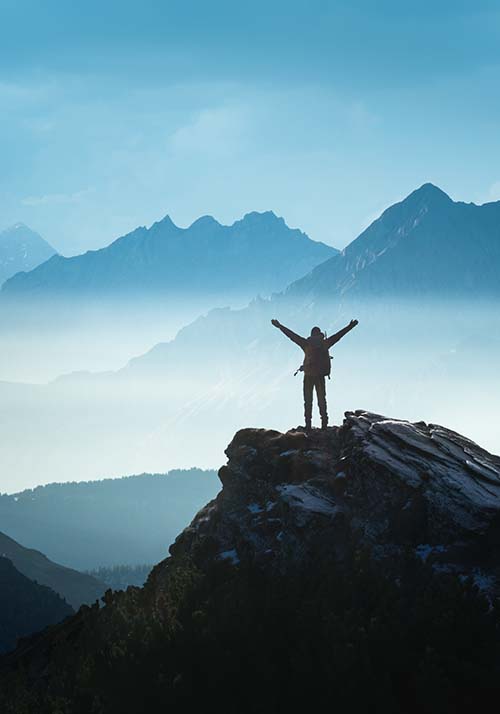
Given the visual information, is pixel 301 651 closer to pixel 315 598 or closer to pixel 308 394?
pixel 315 598

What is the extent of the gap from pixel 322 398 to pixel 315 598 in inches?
483

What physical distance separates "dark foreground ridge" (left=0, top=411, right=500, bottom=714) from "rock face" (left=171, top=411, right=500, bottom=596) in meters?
0.06

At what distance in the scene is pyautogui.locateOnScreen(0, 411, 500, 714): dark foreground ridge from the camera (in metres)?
18.0

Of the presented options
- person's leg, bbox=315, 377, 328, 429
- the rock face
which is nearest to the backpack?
person's leg, bbox=315, 377, 328, 429

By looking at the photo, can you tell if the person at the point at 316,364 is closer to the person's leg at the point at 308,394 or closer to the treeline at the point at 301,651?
the person's leg at the point at 308,394

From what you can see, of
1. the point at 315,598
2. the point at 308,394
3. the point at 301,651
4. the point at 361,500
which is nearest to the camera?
the point at 301,651

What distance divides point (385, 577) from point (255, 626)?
15.7 ft

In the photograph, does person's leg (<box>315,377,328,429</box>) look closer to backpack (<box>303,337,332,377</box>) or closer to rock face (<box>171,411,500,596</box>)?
backpack (<box>303,337,332,377</box>)

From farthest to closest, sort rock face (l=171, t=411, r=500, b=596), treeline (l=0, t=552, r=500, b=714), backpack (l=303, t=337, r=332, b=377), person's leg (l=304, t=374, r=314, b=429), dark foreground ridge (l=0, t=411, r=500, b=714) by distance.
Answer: person's leg (l=304, t=374, r=314, b=429)
backpack (l=303, t=337, r=332, b=377)
rock face (l=171, t=411, r=500, b=596)
dark foreground ridge (l=0, t=411, r=500, b=714)
treeline (l=0, t=552, r=500, b=714)

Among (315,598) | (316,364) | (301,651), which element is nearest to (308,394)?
(316,364)

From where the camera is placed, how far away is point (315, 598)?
21391mm

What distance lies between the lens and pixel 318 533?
26.3 metres

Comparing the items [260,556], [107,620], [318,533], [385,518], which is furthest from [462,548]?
[107,620]

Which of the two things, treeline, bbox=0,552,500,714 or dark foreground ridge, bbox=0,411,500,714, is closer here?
treeline, bbox=0,552,500,714
